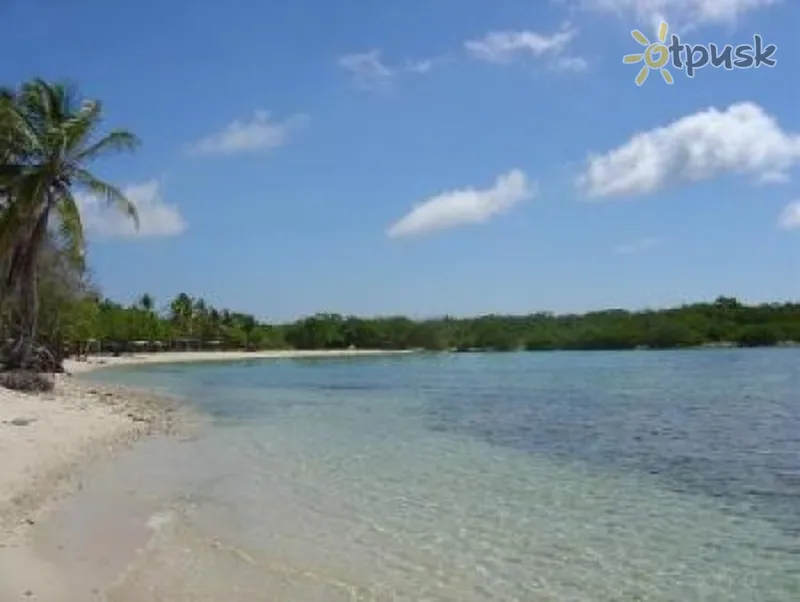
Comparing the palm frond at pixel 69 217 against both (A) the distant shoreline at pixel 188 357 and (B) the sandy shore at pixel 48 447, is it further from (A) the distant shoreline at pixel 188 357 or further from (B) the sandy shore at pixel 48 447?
(A) the distant shoreline at pixel 188 357

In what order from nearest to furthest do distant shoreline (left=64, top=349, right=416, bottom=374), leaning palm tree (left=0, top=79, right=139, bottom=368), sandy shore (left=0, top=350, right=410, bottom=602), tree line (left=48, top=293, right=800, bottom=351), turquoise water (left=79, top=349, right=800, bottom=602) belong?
sandy shore (left=0, top=350, right=410, bottom=602), turquoise water (left=79, top=349, right=800, bottom=602), leaning palm tree (left=0, top=79, right=139, bottom=368), distant shoreline (left=64, top=349, right=416, bottom=374), tree line (left=48, top=293, right=800, bottom=351)

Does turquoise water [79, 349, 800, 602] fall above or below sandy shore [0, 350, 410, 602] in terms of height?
below

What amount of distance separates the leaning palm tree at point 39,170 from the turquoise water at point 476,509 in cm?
873

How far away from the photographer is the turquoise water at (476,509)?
9.30m

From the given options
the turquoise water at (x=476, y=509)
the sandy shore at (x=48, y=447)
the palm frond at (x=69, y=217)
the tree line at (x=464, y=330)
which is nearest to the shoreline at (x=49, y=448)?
the sandy shore at (x=48, y=447)

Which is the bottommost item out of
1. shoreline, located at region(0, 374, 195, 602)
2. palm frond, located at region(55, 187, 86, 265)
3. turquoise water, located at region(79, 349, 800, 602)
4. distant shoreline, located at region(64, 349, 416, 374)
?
turquoise water, located at region(79, 349, 800, 602)

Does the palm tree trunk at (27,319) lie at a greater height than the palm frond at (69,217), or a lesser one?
lesser

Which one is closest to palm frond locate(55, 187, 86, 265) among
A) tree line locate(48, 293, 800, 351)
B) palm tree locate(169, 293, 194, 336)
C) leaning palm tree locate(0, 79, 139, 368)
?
leaning palm tree locate(0, 79, 139, 368)

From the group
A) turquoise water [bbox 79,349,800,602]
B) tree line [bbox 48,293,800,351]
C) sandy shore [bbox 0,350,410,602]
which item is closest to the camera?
sandy shore [bbox 0,350,410,602]

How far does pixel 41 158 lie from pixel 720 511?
24.4 m

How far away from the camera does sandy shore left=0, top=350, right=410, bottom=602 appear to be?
881 cm

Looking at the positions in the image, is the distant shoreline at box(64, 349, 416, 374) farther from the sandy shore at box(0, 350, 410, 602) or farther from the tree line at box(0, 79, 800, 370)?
the sandy shore at box(0, 350, 410, 602)

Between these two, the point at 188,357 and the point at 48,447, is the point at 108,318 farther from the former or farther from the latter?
the point at 48,447

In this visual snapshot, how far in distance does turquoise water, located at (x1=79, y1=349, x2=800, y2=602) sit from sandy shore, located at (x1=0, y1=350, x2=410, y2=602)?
900mm
